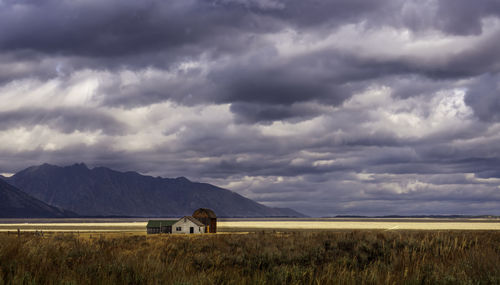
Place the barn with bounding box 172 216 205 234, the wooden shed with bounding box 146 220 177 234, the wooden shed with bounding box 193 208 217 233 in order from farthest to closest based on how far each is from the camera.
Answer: the wooden shed with bounding box 193 208 217 233, the wooden shed with bounding box 146 220 177 234, the barn with bounding box 172 216 205 234

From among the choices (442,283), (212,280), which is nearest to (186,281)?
(212,280)

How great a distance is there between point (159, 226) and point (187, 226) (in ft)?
19.7

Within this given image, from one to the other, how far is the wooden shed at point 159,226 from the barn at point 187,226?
120 inches

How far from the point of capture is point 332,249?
2880 cm

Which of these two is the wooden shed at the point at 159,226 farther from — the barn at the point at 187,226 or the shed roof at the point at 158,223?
the barn at the point at 187,226

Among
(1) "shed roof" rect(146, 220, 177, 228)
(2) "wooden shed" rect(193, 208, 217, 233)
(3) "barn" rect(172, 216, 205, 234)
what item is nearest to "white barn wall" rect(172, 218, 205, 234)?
(3) "barn" rect(172, 216, 205, 234)

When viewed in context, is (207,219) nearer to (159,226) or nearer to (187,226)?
(187,226)

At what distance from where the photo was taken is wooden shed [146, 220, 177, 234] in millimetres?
88175

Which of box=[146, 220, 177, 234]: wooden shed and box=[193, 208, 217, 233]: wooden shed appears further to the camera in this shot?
box=[193, 208, 217, 233]: wooden shed

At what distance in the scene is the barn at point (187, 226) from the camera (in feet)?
282

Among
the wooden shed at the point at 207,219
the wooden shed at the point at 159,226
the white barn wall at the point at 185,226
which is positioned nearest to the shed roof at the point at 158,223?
the wooden shed at the point at 159,226

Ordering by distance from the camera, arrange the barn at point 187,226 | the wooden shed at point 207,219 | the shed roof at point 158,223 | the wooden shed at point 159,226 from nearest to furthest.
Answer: the barn at point 187,226, the wooden shed at point 159,226, the shed roof at point 158,223, the wooden shed at point 207,219

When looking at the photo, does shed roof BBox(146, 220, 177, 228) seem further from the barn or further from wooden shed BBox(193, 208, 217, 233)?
wooden shed BBox(193, 208, 217, 233)

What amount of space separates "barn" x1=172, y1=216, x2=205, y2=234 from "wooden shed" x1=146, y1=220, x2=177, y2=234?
10.0 feet
